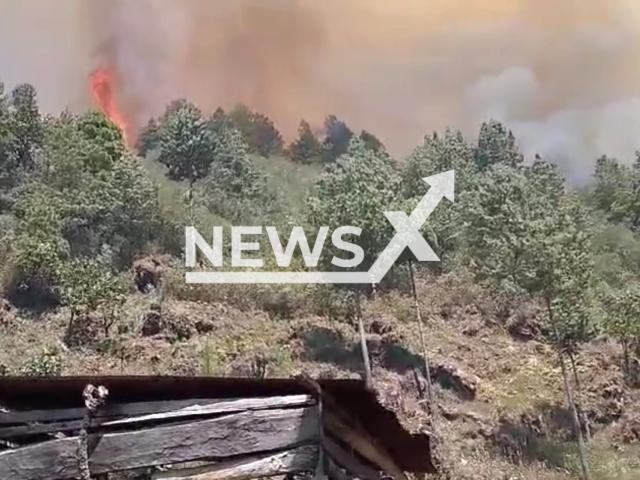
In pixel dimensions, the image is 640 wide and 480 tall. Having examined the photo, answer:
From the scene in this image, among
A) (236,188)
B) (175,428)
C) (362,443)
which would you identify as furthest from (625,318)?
(175,428)

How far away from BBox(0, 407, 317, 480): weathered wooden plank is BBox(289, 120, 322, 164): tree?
216ft

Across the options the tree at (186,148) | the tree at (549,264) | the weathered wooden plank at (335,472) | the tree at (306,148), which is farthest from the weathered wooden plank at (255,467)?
the tree at (306,148)

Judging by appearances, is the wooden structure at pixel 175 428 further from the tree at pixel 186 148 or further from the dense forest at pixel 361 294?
the tree at pixel 186 148

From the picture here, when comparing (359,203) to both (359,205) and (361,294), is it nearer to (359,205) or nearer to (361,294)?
(359,205)

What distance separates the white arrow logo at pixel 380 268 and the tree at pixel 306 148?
3659 centimetres

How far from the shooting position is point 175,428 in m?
4.68

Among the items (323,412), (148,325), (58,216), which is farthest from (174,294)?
(323,412)

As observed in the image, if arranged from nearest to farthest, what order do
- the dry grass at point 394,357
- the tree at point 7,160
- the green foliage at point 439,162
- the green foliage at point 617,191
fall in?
the dry grass at point 394,357
the tree at point 7,160
the green foliage at point 617,191
the green foliage at point 439,162

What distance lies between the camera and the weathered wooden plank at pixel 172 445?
4367 mm

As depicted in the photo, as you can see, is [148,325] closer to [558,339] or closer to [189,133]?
[558,339]

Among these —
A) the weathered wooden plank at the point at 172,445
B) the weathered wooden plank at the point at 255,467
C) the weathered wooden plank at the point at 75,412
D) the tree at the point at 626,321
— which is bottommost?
the weathered wooden plank at the point at 255,467

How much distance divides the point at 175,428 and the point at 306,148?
6815cm

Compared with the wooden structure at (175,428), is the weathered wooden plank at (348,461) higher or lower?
lower

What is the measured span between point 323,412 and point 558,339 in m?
22.1
